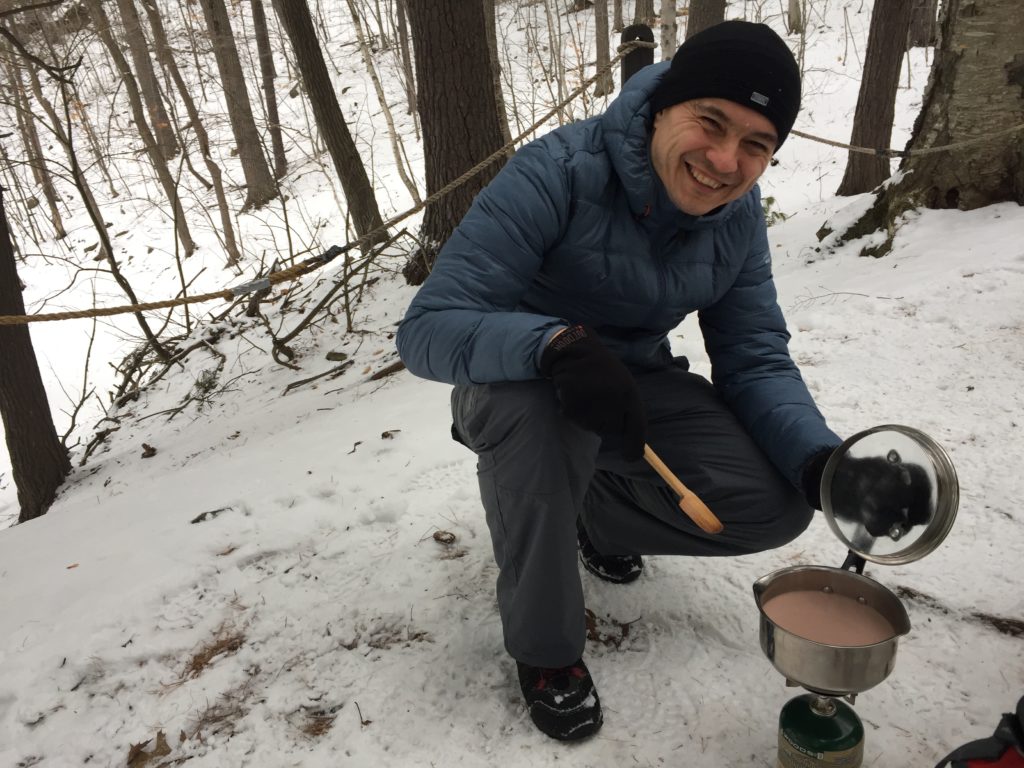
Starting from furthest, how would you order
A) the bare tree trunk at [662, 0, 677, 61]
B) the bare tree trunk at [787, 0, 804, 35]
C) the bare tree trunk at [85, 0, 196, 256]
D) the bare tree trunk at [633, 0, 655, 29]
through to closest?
the bare tree trunk at [787, 0, 804, 35]
the bare tree trunk at [633, 0, 655, 29]
the bare tree trunk at [85, 0, 196, 256]
the bare tree trunk at [662, 0, 677, 61]

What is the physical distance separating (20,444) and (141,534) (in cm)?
212

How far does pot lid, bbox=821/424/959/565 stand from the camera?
49.2 inches

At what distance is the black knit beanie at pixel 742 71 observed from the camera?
1.46 m

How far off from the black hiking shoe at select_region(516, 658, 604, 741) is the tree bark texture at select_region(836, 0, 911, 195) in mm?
5659

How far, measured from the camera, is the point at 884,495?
1.33m

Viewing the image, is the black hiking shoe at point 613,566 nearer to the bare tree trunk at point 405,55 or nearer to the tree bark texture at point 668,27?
the tree bark texture at point 668,27

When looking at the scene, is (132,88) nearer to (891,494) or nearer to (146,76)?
(146,76)

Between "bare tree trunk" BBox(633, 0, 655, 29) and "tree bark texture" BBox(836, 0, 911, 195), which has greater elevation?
"bare tree trunk" BBox(633, 0, 655, 29)

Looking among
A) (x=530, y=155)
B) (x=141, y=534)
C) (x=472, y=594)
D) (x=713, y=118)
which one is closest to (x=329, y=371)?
(x=141, y=534)

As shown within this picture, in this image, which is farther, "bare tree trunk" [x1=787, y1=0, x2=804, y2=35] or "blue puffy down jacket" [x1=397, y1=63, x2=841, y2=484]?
"bare tree trunk" [x1=787, y1=0, x2=804, y2=35]

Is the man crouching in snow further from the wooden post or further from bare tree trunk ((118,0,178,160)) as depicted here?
bare tree trunk ((118,0,178,160))

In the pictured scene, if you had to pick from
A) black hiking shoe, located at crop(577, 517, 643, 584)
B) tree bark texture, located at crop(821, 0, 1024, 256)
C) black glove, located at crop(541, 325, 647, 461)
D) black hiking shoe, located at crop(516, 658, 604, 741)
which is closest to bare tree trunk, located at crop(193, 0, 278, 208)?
tree bark texture, located at crop(821, 0, 1024, 256)

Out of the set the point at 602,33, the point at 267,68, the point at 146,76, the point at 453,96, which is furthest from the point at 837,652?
the point at 146,76

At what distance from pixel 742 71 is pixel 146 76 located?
16716 mm
